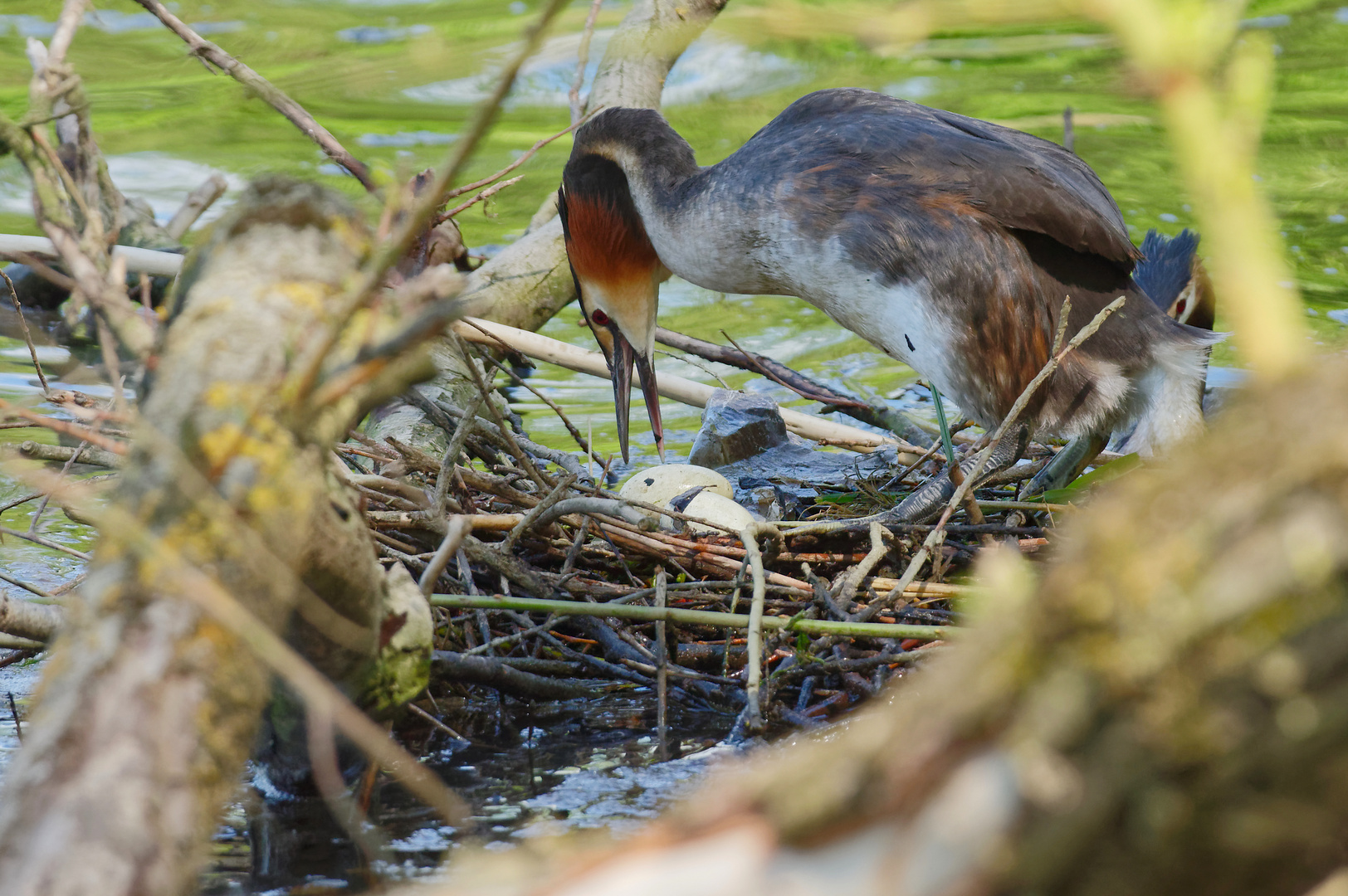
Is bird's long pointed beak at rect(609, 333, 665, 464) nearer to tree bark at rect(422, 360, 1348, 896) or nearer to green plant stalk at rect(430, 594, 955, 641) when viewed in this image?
green plant stalk at rect(430, 594, 955, 641)

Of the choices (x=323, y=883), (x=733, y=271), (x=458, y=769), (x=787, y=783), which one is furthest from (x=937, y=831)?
(x=733, y=271)

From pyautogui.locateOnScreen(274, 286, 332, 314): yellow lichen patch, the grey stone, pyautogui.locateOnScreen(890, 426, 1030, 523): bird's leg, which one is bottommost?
the grey stone

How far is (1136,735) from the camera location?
913 mm

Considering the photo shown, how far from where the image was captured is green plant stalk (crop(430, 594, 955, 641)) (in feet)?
9.08

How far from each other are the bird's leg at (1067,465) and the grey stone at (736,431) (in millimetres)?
1086

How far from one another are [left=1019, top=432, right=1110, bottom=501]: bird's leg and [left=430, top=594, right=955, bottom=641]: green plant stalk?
2048mm

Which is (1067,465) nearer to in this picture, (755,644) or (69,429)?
(755,644)

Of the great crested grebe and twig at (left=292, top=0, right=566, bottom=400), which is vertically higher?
twig at (left=292, top=0, right=566, bottom=400)

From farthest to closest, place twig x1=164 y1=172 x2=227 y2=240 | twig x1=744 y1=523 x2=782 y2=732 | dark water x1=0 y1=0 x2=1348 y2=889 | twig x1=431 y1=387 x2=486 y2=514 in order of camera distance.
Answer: dark water x1=0 y1=0 x2=1348 y2=889 → twig x1=164 y1=172 x2=227 y2=240 → twig x1=431 y1=387 x2=486 y2=514 → twig x1=744 y1=523 x2=782 y2=732

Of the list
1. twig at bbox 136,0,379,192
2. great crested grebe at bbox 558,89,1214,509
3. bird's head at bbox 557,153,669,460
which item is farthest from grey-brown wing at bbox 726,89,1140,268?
twig at bbox 136,0,379,192

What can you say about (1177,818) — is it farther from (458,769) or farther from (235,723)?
(458,769)

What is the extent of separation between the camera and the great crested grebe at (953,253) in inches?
161

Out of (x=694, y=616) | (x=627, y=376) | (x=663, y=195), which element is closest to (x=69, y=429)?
(x=694, y=616)

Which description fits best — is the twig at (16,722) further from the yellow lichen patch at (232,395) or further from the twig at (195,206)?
the twig at (195,206)
